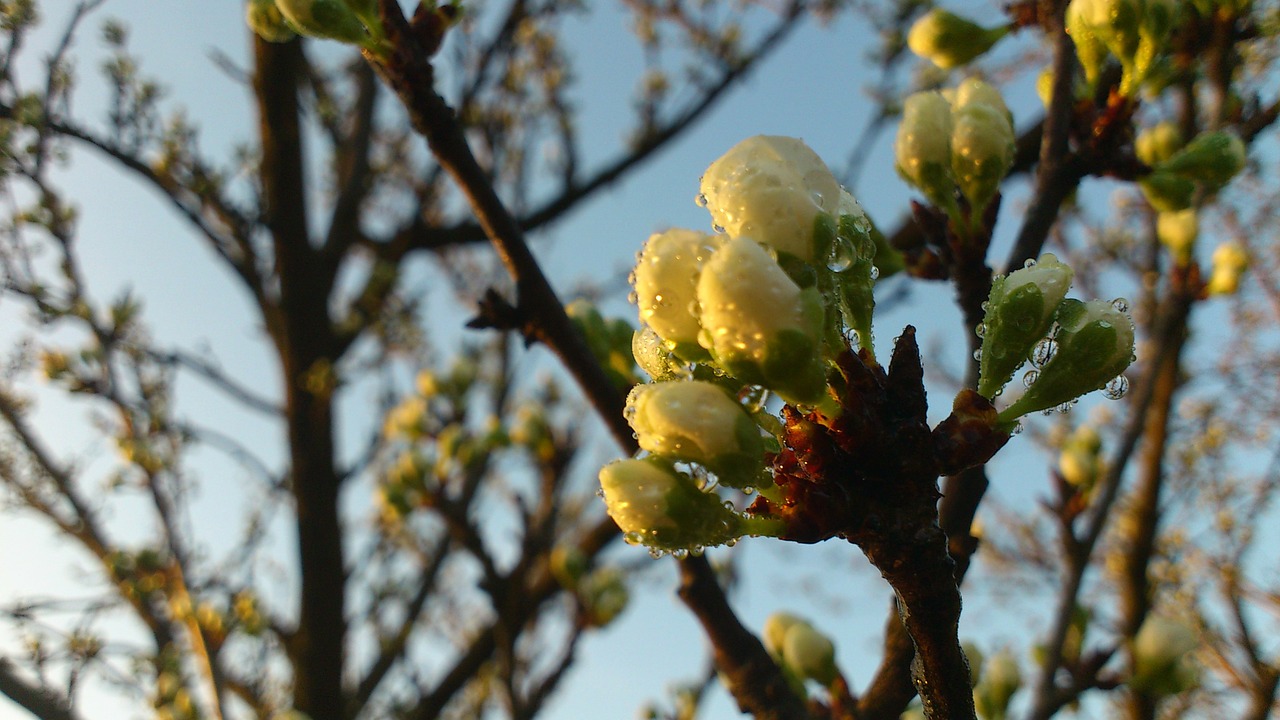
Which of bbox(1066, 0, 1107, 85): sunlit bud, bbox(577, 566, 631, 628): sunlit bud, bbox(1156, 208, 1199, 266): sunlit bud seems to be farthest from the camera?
bbox(577, 566, 631, 628): sunlit bud

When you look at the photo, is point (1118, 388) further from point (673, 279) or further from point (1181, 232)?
point (1181, 232)

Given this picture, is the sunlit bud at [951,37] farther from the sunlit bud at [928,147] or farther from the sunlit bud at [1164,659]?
the sunlit bud at [1164,659]

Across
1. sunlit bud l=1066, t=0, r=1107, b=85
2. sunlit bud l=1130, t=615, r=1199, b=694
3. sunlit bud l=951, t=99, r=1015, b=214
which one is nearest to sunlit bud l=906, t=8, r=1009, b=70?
sunlit bud l=1066, t=0, r=1107, b=85

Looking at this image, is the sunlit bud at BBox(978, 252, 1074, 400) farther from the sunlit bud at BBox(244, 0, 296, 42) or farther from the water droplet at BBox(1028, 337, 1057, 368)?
the sunlit bud at BBox(244, 0, 296, 42)

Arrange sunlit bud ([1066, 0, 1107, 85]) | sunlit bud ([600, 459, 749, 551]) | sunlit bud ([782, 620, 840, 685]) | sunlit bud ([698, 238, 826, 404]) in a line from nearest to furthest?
sunlit bud ([698, 238, 826, 404])
sunlit bud ([600, 459, 749, 551])
sunlit bud ([1066, 0, 1107, 85])
sunlit bud ([782, 620, 840, 685])

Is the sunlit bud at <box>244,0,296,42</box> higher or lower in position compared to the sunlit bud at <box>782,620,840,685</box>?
higher

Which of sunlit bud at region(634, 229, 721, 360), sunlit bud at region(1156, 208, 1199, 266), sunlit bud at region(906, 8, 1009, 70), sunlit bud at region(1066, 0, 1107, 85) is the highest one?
sunlit bud at region(1156, 208, 1199, 266)

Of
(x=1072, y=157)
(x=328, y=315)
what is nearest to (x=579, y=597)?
(x=328, y=315)
